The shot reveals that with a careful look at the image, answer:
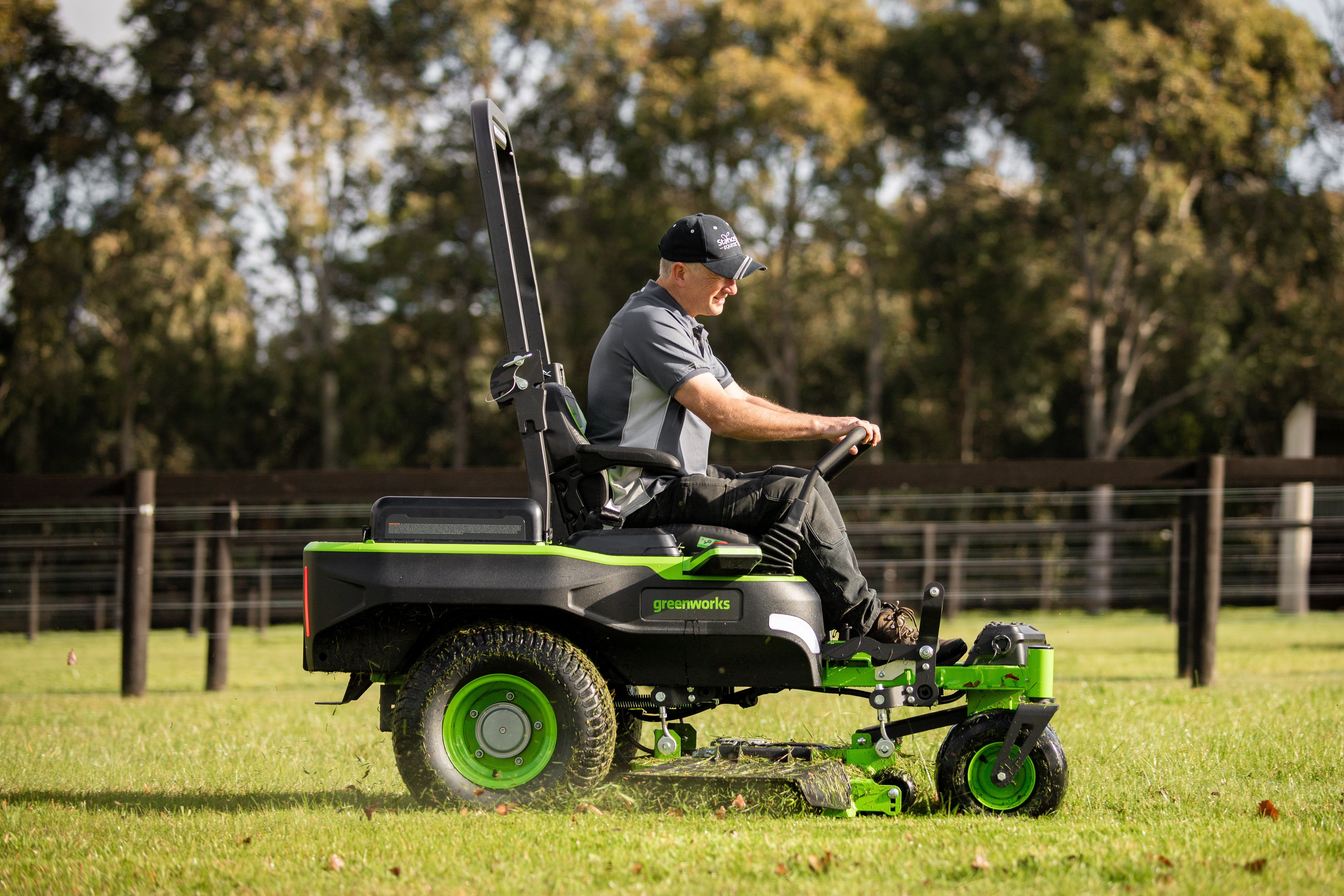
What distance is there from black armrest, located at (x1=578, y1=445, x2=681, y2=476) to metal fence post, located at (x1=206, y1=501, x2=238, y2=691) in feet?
17.1

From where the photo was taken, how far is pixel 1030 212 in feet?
72.8

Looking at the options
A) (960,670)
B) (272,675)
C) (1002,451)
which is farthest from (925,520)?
(960,670)

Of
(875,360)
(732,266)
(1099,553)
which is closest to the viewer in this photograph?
(732,266)

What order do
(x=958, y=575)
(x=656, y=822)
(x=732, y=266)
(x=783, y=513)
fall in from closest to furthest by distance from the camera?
(x=656, y=822) < (x=783, y=513) < (x=732, y=266) < (x=958, y=575)

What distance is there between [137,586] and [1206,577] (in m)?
6.72

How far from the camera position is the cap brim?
4.26 meters

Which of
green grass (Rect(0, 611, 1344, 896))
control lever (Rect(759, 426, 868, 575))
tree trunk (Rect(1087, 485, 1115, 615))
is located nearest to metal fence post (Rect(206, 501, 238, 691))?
green grass (Rect(0, 611, 1344, 896))

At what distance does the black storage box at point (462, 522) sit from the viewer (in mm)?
4086

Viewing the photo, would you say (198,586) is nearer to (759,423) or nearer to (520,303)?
(520,303)

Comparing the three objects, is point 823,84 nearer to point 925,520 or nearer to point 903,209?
point 903,209

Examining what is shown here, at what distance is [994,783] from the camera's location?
13.3 ft

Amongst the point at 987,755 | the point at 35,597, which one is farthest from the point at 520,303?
the point at 35,597

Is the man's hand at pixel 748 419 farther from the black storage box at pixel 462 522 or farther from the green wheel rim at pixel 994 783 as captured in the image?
the green wheel rim at pixel 994 783

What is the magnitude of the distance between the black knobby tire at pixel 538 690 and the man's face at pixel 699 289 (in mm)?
1202
